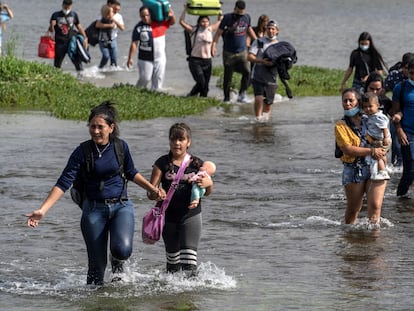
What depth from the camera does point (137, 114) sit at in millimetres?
20188

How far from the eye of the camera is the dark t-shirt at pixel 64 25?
24.8m

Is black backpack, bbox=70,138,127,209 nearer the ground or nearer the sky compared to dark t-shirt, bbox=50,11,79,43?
nearer the ground

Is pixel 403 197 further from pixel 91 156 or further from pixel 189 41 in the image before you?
pixel 189 41

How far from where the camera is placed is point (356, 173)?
38.7 ft

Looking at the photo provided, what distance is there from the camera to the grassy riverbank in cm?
2027

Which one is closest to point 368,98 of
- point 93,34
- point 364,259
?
point 364,259

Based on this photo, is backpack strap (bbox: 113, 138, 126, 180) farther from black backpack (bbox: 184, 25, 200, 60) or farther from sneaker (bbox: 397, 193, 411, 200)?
black backpack (bbox: 184, 25, 200, 60)

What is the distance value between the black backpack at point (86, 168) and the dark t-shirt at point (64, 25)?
15.7 m

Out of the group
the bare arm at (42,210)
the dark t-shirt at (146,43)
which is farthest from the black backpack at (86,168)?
the dark t-shirt at (146,43)

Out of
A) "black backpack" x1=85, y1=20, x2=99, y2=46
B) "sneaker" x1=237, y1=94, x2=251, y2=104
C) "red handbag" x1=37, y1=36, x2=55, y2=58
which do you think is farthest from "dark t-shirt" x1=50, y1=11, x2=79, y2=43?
"sneaker" x1=237, y1=94, x2=251, y2=104

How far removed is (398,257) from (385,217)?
6.16ft

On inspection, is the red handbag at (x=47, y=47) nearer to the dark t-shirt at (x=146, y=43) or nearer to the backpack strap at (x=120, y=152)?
the dark t-shirt at (x=146, y=43)

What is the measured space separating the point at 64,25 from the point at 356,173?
13952 mm

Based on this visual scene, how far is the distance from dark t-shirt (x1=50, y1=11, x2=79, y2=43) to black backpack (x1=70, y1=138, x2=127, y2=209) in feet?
51.5
